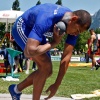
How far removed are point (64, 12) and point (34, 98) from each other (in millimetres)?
1125

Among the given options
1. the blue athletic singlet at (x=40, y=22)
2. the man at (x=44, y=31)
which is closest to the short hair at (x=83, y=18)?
the man at (x=44, y=31)

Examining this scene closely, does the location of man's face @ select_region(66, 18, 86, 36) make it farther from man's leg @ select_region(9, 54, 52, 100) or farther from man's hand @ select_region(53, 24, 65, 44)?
man's leg @ select_region(9, 54, 52, 100)

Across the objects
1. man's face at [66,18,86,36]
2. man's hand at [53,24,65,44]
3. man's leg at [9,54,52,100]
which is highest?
man's face at [66,18,86,36]

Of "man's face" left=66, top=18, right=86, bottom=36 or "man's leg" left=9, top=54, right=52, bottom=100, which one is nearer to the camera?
"man's face" left=66, top=18, right=86, bottom=36

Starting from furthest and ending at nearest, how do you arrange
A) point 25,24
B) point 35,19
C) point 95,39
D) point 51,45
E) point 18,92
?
point 95,39
point 18,92
point 25,24
point 35,19
point 51,45

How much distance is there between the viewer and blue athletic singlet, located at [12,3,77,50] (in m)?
3.55

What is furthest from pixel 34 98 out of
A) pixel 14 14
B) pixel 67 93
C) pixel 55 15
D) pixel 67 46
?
pixel 14 14

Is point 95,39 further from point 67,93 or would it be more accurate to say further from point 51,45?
point 51,45

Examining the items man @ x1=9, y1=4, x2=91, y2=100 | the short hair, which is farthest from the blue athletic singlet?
the short hair

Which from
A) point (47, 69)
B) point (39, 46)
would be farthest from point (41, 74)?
point (39, 46)

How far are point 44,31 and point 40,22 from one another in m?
0.11

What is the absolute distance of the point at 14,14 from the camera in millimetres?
17562

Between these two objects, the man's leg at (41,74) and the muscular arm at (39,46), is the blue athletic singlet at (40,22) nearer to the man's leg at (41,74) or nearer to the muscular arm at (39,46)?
the muscular arm at (39,46)

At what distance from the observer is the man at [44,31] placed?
3.52m
